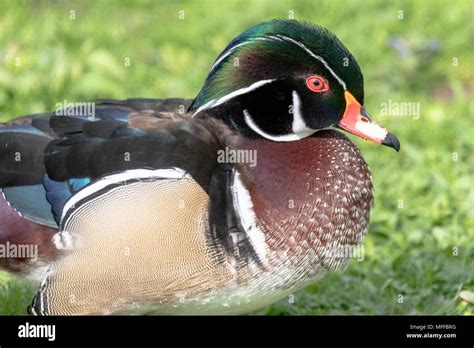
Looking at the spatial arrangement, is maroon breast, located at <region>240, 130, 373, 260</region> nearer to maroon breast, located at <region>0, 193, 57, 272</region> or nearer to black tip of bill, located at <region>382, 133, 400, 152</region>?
black tip of bill, located at <region>382, 133, 400, 152</region>

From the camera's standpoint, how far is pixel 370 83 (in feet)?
17.7

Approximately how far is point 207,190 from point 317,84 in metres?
0.47

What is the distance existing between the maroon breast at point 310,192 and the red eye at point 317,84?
7.3 inches

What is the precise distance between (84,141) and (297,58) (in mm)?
695

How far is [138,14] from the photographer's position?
617 cm

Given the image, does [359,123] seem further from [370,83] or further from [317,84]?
[370,83]

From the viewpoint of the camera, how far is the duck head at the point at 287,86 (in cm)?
300

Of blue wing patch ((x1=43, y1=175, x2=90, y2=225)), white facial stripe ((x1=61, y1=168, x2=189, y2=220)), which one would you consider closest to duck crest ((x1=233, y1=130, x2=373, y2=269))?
white facial stripe ((x1=61, y1=168, x2=189, y2=220))

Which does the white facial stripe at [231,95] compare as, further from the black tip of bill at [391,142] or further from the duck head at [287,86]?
the black tip of bill at [391,142]

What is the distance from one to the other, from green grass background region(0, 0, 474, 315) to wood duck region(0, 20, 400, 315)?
0.38m

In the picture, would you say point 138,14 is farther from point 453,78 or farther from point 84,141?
point 84,141

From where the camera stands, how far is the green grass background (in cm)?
369

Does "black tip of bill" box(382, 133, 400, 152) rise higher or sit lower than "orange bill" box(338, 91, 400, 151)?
lower
